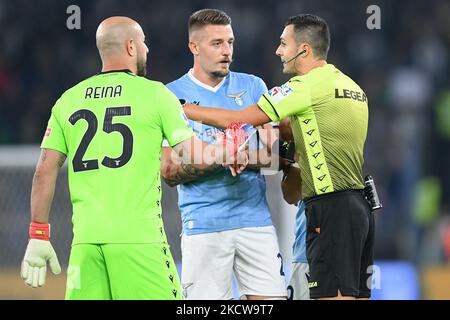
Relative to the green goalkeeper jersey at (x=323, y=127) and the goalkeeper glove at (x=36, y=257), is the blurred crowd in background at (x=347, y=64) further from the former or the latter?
the goalkeeper glove at (x=36, y=257)

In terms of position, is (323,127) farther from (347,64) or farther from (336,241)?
(347,64)

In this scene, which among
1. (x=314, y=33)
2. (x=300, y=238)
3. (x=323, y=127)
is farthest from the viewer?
(x=300, y=238)

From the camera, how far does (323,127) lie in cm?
562

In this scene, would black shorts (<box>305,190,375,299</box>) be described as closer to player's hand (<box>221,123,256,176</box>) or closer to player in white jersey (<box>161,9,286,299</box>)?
player's hand (<box>221,123,256,176</box>)

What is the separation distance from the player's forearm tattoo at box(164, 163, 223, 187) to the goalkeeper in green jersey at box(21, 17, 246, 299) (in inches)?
28.2

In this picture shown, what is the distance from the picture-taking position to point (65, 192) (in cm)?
1014

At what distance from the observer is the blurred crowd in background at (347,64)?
12.0 metres

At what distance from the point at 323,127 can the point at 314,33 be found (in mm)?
637

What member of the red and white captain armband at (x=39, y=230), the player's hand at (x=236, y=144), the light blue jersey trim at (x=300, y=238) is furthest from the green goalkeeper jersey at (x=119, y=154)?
the light blue jersey trim at (x=300, y=238)

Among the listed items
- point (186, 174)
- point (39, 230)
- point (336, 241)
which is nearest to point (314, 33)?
point (186, 174)

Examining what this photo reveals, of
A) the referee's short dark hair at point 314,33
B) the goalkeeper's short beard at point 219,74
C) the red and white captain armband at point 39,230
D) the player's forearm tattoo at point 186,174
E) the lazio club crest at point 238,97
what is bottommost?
the red and white captain armband at point 39,230

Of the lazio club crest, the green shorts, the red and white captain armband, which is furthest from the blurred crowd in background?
the red and white captain armband

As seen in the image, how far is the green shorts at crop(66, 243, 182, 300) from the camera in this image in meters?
5.08

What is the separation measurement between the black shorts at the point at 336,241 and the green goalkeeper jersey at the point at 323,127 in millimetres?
87
